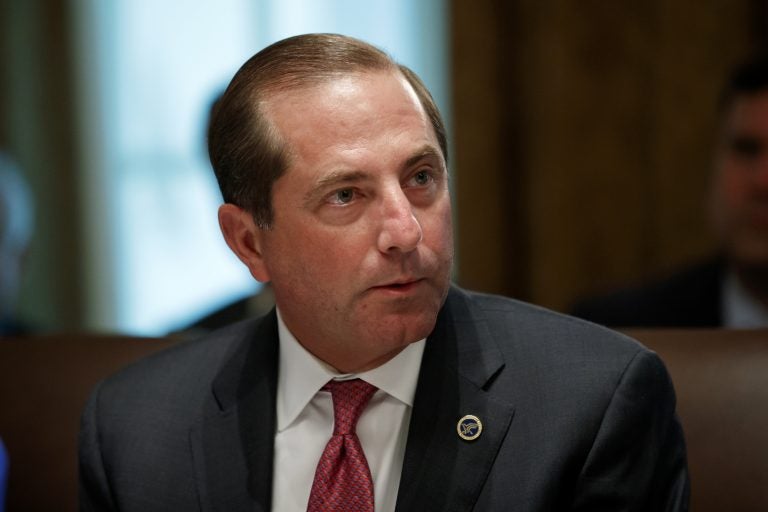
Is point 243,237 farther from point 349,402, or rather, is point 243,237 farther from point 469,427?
point 469,427

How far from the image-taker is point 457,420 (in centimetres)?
177

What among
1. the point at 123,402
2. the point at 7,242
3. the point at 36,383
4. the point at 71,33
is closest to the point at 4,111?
the point at 71,33

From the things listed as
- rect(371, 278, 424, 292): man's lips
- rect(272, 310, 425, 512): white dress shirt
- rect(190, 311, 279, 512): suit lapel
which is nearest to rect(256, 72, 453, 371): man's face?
rect(371, 278, 424, 292): man's lips

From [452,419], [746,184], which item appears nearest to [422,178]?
[452,419]

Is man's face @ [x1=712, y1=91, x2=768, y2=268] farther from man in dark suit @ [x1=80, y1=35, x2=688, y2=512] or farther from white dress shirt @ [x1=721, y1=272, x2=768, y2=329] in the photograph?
man in dark suit @ [x1=80, y1=35, x2=688, y2=512]

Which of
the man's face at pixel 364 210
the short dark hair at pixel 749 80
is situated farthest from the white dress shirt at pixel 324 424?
the short dark hair at pixel 749 80

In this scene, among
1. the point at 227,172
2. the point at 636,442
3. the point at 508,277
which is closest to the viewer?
the point at 636,442

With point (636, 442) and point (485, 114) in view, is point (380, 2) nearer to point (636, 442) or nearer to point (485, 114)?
point (485, 114)

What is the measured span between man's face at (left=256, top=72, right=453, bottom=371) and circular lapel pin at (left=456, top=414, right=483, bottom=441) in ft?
0.56

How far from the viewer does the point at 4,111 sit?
16.4 feet

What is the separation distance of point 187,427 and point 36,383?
22.9 inches

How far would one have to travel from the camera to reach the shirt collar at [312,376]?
183 centimetres

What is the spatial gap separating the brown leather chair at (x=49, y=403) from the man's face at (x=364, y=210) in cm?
75

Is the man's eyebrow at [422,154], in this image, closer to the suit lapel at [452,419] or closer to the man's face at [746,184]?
the suit lapel at [452,419]
